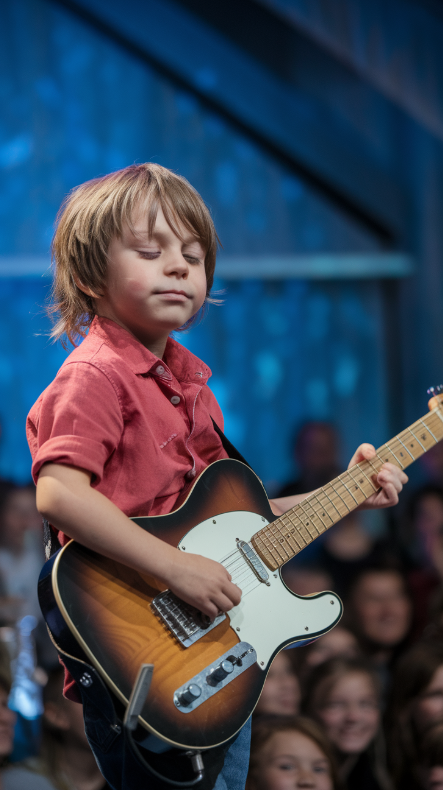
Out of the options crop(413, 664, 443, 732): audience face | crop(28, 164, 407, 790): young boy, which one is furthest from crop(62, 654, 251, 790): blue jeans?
crop(413, 664, 443, 732): audience face

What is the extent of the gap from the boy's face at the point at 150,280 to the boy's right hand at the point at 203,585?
18.6 inches

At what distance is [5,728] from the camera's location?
231 cm

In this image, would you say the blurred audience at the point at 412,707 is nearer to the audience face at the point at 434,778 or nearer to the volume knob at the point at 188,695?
the audience face at the point at 434,778

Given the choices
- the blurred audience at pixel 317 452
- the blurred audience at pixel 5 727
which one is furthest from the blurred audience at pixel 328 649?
the blurred audience at pixel 317 452

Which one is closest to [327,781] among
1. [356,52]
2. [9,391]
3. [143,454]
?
[143,454]

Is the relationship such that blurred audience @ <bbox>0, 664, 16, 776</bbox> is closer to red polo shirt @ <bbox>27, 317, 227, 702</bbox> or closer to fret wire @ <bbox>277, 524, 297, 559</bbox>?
red polo shirt @ <bbox>27, 317, 227, 702</bbox>

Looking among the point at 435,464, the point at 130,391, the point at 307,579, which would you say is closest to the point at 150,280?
the point at 130,391

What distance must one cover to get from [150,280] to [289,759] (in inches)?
63.9

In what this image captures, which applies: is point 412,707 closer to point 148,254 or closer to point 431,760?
point 431,760

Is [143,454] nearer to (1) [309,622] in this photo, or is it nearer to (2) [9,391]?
(1) [309,622]

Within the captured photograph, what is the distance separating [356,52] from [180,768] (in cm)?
460

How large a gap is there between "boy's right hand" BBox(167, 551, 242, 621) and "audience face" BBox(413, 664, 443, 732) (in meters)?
1.54

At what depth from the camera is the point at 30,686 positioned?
9.59ft

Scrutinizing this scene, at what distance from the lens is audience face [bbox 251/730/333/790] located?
88.4 inches
